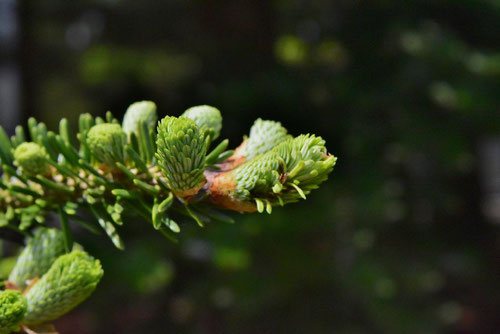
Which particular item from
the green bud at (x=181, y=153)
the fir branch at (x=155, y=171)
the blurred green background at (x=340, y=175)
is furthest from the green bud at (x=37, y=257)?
the blurred green background at (x=340, y=175)

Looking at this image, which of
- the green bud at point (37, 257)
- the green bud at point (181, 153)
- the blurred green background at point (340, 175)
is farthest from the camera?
the blurred green background at point (340, 175)

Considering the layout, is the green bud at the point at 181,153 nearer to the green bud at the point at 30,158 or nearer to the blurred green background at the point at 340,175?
the green bud at the point at 30,158

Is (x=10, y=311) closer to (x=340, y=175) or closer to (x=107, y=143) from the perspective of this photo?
(x=107, y=143)

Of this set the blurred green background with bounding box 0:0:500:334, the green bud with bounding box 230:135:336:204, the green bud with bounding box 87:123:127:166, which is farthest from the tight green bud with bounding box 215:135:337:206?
the blurred green background with bounding box 0:0:500:334

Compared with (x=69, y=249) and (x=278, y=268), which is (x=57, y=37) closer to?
(x=278, y=268)

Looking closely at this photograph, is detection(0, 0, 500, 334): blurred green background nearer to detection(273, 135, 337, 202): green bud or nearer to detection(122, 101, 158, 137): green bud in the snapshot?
detection(122, 101, 158, 137): green bud

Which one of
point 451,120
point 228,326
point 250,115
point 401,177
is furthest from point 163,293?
point 451,120
